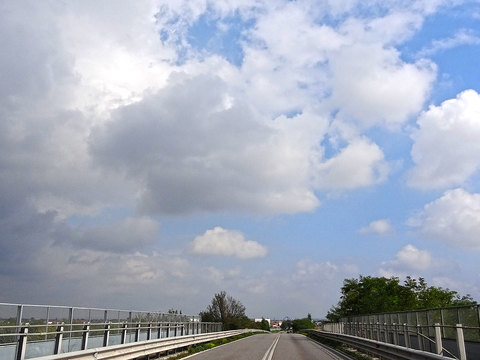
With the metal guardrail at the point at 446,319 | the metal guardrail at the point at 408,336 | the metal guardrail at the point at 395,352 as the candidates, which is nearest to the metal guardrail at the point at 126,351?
the metal guardrail at the point at 395,352

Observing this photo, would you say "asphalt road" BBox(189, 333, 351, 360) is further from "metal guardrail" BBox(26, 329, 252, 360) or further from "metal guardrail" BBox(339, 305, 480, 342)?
"metal guardrail" BBox(339, 305, 480, 342)

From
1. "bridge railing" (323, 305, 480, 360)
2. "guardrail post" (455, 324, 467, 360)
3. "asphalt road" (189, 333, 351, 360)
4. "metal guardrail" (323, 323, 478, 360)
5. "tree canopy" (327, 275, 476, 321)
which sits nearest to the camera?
"guardrail post" (455, 324, 467, 360)

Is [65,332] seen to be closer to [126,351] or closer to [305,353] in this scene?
[126,351]

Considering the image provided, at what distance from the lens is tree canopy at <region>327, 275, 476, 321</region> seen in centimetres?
8106

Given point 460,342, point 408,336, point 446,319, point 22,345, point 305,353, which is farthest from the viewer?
point 305,353

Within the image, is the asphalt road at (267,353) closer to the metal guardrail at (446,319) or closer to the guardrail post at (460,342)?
the metal guardrail at (446,319)

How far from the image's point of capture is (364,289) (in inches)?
3880

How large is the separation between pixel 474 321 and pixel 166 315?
54.7 feet

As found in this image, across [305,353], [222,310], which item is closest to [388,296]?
[222,310]

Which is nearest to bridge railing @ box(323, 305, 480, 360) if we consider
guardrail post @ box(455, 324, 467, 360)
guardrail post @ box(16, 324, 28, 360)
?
guardrail post @ box(455, 324, 467, 360)

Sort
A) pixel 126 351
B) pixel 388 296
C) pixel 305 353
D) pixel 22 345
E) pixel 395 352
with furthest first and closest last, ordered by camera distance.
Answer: pixel 388 296, pixel 305 353, pixel 395 352, pixel 126 351, pixel 22 345

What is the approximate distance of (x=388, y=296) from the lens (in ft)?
294

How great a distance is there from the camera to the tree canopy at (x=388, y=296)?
81062mm

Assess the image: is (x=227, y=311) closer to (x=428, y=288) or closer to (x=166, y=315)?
(x=428, y=288)
